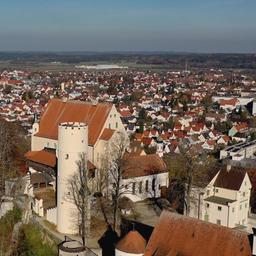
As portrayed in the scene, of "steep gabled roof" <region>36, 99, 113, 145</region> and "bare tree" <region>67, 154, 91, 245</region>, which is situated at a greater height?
"steep gabled roof" <region>36, 99, 113, 145</region>

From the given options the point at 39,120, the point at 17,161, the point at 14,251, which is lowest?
the point at 14,251

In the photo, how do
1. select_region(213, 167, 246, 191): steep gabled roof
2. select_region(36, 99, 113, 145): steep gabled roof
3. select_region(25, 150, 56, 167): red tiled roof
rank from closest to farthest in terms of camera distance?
1. select_region(213, 167, 246, 191): steep gabled roof
2. select_region(25, 150, 56, 167): red tiled roof
3. select_region(36, 99, 113, 145): steep gabled roof

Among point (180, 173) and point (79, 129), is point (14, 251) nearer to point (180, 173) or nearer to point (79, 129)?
point (79, 129)

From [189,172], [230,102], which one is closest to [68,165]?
[189,172]

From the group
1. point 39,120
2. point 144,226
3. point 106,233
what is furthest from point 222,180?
point 39,120

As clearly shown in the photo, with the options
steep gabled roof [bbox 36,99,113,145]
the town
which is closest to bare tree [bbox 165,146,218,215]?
the town

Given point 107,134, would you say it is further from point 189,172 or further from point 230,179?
point 230,179

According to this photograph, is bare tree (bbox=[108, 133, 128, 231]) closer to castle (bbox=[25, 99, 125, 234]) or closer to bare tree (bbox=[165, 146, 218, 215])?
castle (bbox=[25, 99, 125, 234])
